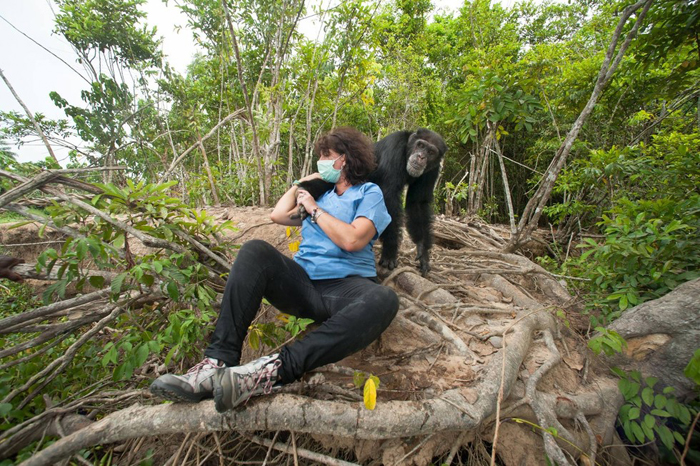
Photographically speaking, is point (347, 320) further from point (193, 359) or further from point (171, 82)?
point (171, 82)

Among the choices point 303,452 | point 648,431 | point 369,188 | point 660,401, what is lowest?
point 303,452

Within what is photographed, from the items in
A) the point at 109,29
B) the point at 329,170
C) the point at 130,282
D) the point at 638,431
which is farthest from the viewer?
the point at 109,29

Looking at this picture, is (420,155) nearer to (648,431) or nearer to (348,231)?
(348,231)

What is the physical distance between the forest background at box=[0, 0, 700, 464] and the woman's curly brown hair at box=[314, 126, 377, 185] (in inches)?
40.0

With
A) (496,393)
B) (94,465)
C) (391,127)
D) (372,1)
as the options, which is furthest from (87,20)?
(496,393)

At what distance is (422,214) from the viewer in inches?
127

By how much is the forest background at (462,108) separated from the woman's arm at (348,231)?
2.76ft

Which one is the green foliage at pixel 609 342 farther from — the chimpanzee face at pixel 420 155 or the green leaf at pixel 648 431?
the chimpanzee face at pixel 420 155

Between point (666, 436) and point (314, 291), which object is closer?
point (666, 436)

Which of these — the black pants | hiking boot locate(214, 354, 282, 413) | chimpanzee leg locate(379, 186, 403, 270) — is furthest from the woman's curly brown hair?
hiking boot locate(214, 354, 282, 413)

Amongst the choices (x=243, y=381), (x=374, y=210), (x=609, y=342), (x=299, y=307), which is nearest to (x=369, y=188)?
(x=374, y=210)

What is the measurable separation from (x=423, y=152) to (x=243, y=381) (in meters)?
2.40

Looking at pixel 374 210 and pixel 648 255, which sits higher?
pixel 374 210

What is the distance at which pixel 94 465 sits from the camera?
1.33 m
